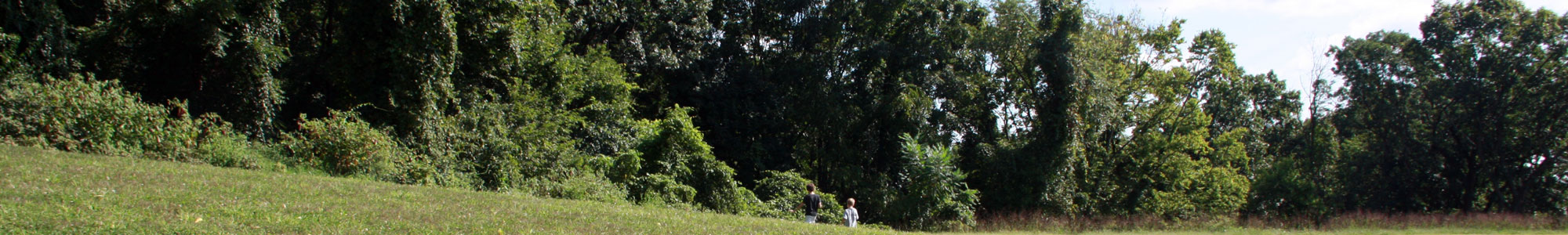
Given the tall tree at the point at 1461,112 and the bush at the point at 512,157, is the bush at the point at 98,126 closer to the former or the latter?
the bush at the point at 512,157

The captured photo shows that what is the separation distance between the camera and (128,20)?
17719 mm

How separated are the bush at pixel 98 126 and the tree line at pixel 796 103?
4 centimetres

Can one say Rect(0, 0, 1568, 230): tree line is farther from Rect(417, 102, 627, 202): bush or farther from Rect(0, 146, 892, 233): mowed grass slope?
Rect(0, 146, 892, 233): mowed grass slope

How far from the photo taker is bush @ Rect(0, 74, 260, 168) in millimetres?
12344

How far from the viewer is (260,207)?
29.1 feet

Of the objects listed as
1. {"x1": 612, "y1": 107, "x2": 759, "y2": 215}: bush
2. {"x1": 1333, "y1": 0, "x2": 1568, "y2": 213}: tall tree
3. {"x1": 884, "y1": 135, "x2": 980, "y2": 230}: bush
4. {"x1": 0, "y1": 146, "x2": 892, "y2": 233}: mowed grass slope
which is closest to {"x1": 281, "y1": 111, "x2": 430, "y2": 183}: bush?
{"x1": 0, "y1": 146, "x2": 892, "y2": 233}: mowed grass slope

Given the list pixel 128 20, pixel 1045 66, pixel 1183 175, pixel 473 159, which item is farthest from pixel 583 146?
pixel 1183 175

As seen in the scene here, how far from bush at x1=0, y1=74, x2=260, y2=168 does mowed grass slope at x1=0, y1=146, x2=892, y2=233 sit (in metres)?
0.89

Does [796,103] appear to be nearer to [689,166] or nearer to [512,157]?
[689,166]

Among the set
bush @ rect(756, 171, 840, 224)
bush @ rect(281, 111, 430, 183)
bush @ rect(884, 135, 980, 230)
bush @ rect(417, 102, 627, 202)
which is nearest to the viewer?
bush @ rect(281, 111, 430, 183)

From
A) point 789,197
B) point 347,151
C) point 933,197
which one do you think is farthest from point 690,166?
point 347,151

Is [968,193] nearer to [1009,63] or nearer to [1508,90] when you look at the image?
[1009,63]

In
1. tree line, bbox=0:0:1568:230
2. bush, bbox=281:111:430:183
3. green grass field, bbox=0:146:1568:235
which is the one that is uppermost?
tree line, bbox=0:0:1568:230

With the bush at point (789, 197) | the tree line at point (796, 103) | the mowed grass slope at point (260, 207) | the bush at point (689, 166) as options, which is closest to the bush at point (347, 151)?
the tree line at point (796, 103)
